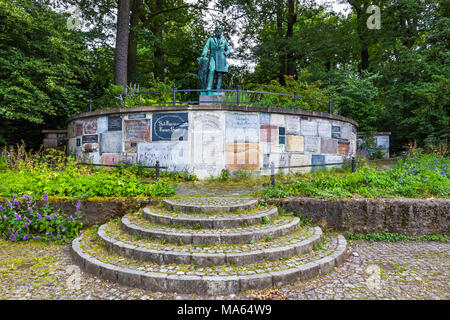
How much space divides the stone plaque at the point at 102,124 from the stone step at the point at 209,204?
4.70 metres

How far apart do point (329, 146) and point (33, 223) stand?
8.86m

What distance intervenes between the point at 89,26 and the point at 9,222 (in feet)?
45.7

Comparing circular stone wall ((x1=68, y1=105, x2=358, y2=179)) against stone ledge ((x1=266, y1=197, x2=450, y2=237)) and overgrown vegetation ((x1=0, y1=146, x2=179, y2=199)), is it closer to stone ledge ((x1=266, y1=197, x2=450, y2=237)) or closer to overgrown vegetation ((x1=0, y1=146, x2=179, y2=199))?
overgrown vegetation ((x1=0, y1=146, x2=179, y2=199))

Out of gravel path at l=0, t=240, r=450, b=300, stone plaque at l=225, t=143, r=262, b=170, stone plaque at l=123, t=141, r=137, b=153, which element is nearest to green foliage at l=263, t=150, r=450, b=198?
gravel path at l=0, t=240, r=450, b=300

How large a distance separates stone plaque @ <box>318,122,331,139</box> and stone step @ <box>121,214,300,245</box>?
5.26 metres

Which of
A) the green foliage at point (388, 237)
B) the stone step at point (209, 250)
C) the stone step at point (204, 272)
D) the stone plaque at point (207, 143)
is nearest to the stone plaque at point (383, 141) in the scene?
the green foliage at point (388, 237)

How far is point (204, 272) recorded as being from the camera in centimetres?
348

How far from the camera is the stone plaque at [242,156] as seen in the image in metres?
7.94

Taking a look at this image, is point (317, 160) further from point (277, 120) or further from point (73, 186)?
point (73, 186)

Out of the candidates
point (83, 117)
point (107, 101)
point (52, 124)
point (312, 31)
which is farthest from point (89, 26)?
point (312, 31)

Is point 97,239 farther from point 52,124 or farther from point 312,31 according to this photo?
point 312,31

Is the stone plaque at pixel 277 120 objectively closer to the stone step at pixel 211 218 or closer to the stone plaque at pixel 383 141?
the stone step at pixel 211 218

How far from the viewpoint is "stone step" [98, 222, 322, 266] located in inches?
146

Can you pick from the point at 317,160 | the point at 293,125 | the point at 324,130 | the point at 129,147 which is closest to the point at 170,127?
the point at 129,147
